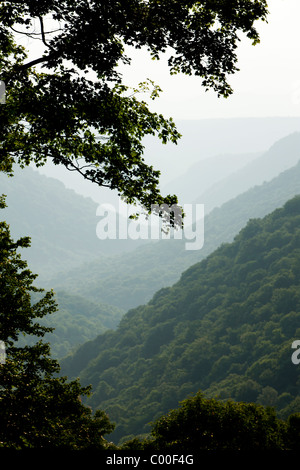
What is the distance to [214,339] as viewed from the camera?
275ft

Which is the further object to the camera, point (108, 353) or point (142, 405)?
point (108, 353)

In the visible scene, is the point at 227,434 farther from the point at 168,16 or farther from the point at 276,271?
the point at 276,271

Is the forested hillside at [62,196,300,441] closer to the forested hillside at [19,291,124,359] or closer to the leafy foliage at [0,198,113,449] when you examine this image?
the forested hillside at [19,291,124,359]

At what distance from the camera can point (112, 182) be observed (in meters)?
7.73

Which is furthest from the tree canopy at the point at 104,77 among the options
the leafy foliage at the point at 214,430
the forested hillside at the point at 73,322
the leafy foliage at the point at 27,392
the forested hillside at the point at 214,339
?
the forested hillside at the point at 73,322

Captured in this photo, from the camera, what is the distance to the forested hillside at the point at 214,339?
67312mm

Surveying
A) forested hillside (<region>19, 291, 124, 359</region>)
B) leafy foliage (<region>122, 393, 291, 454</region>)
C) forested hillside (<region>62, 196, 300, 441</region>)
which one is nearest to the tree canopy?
leafy foliage (<region>122, 393, 291, 454</region>)

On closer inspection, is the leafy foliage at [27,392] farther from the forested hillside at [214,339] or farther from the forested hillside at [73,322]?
the forested hillside at [73,322]

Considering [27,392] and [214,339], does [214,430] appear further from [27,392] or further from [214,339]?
[214,339]

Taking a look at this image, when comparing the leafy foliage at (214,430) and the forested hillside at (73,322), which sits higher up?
the leafy foliage at (214,430)

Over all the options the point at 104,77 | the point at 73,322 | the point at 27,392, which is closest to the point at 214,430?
the point at 27,392

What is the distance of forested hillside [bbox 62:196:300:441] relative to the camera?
67.3 m

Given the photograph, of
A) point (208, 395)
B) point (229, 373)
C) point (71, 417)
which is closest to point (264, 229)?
point (229, 373)

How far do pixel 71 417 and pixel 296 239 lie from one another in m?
87.6
